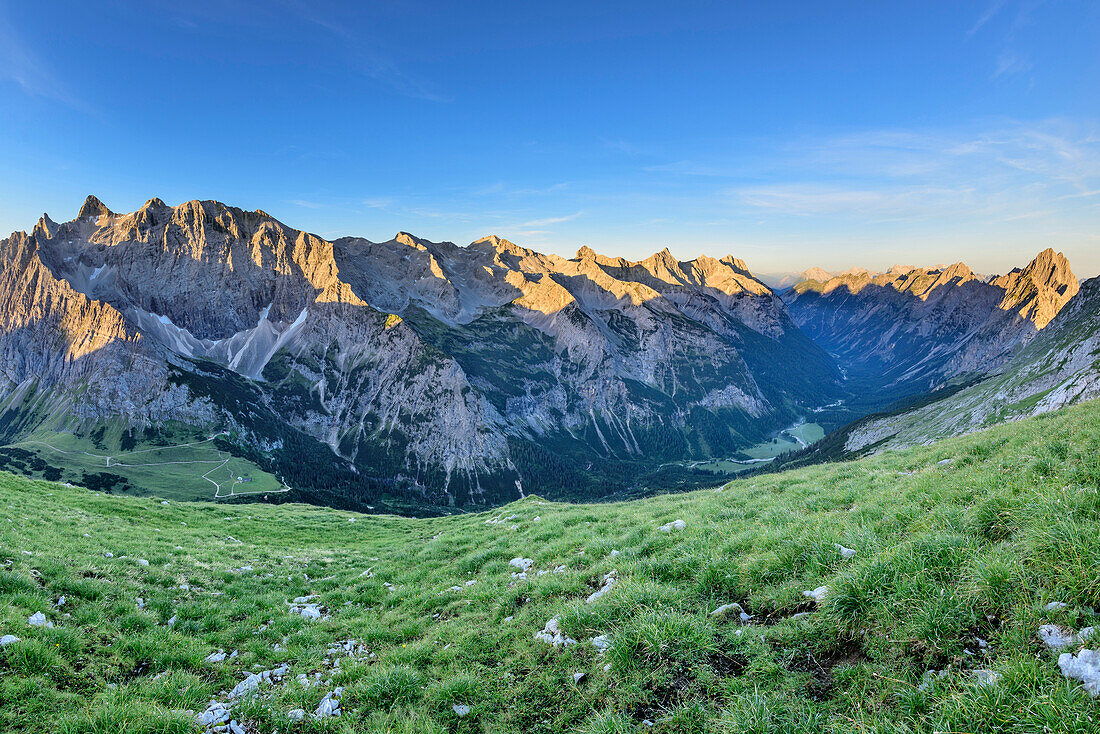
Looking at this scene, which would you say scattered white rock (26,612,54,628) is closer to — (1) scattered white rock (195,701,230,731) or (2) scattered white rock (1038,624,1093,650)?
→ (1) scattered white rock (195,701,230,731)

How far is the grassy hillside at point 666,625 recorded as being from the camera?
5.93 metres

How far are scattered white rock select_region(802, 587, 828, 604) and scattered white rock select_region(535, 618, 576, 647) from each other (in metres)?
4.53

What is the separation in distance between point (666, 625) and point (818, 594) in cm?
275

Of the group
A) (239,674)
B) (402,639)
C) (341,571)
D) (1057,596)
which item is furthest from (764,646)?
(341,571)

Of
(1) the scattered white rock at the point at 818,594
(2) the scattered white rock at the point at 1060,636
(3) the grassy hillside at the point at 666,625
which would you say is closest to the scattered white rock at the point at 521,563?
(3) the grassy hillside at the point at 666,625

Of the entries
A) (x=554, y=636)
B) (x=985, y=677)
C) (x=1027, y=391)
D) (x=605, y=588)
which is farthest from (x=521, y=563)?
(x=1027, y=391)

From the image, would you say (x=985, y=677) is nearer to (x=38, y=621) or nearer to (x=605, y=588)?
(x=605, y=588)

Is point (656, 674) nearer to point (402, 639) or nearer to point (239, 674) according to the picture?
point (402, 639)

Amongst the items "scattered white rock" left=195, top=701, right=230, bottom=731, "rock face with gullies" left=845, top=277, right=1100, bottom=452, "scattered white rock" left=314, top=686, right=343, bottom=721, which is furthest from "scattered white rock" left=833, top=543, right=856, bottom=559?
"rock face with gullies" left=845, top=277, right=1100, bottom=452

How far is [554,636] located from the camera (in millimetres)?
9289

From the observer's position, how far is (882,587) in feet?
23.4

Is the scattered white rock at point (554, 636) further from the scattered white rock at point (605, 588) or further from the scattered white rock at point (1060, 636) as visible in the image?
the scattered white rock at point (1060, 636)

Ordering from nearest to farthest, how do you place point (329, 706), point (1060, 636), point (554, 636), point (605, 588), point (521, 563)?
point (1060, 636) → point (329, 706) → point (554, 636) → point (605, 588) → point (521, 563)

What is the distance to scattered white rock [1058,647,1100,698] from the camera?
466 centimetres
